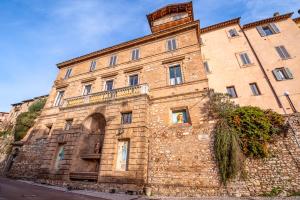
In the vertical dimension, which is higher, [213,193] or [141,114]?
[141,114]

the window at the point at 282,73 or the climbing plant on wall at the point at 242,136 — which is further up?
the window at the point at 282,73

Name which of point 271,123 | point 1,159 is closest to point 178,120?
point 271,123

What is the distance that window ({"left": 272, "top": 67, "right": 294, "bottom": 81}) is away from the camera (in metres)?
13.1

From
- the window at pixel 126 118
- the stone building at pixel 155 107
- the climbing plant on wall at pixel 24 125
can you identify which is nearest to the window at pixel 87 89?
the stone building at pixel 155 107

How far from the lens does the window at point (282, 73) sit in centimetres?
1308

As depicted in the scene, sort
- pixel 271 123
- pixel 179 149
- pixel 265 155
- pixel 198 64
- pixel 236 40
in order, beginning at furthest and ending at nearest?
pixel 236 40, pixel 198 64, pixel 179 149, pixel 271 123, pixel 265 155

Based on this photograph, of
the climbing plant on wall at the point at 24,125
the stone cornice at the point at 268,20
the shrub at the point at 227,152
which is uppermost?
the stone cornice at the point at 268,20

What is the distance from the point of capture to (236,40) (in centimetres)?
1662

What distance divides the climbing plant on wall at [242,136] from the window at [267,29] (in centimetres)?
1298

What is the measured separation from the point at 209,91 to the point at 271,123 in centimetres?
390

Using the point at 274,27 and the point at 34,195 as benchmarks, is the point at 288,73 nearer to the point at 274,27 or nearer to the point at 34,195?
the point at 274,27

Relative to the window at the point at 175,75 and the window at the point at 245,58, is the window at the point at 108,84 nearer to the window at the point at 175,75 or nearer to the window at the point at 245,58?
the window at the point at 175,75

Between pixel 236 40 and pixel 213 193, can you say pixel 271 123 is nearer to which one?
pixel 213 193

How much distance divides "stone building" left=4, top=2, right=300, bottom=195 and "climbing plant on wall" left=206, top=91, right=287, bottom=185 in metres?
0.64
